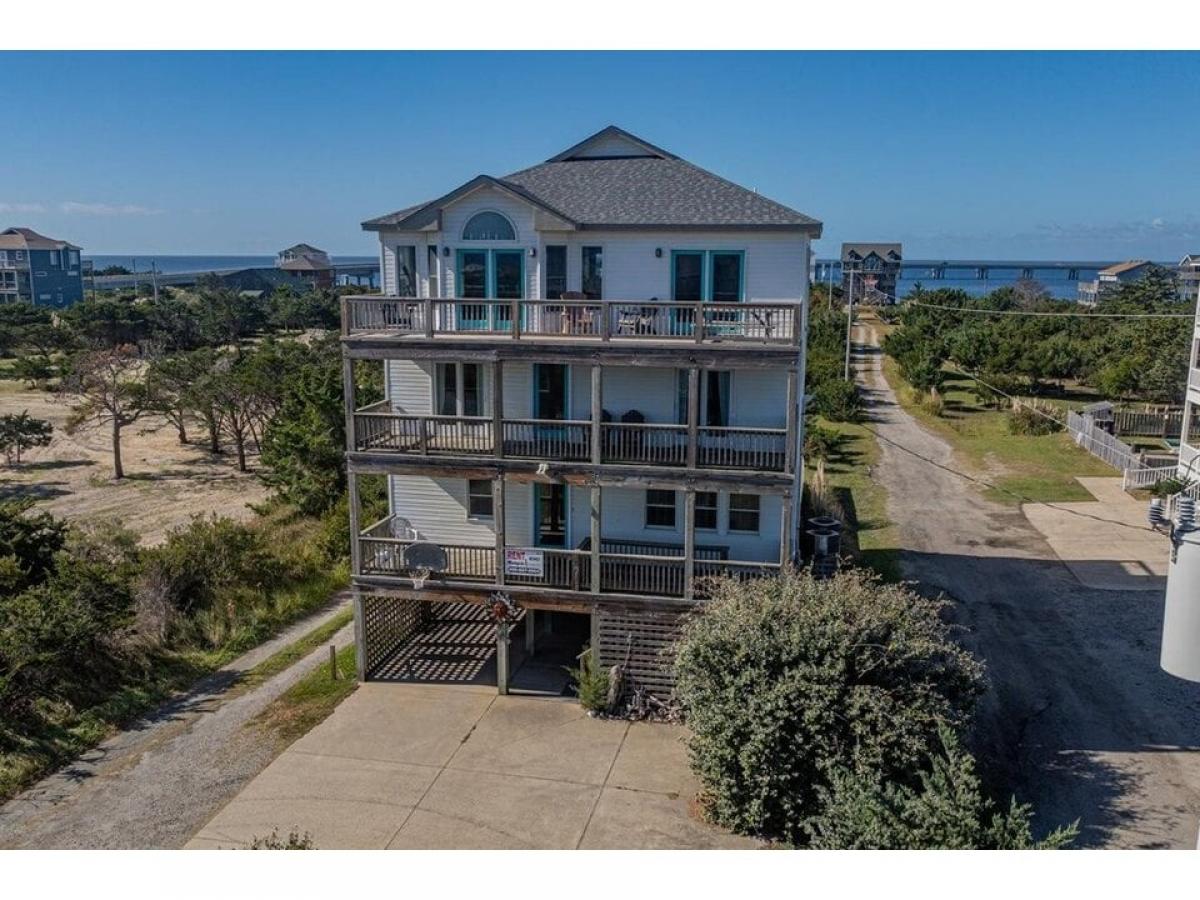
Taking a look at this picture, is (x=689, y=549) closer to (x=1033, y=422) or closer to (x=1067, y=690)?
(x=1067, y=690)

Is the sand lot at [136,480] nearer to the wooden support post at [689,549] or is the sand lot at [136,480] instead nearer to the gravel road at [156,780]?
the gravel road at [156,780]

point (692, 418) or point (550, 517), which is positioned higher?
point (692, 418)

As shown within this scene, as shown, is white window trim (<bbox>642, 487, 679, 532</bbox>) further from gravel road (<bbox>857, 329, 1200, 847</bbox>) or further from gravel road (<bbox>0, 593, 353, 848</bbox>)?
gravel road (<bbox>0, 593, 353, 848</bbox>)

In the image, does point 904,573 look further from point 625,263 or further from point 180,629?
point 180,629

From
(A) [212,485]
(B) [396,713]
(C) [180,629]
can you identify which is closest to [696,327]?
(B) [396,713]

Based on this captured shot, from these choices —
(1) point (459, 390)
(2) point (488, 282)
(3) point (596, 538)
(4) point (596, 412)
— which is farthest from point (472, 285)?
(3) point (596, 538)

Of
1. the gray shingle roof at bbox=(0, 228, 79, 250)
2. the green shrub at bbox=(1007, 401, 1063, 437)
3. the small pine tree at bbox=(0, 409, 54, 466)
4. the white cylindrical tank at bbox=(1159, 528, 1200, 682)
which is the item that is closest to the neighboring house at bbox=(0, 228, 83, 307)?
the gray shingle roof at bbox=(0, 228, 79, 250)

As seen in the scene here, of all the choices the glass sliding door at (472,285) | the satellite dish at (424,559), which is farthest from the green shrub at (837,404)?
the satellite dish at (424,559)
